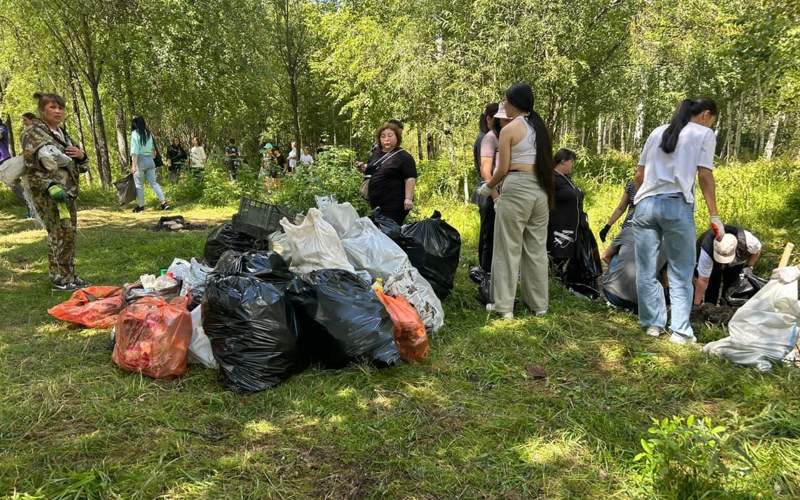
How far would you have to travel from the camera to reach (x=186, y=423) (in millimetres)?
2447

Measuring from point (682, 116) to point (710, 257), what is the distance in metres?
1.22

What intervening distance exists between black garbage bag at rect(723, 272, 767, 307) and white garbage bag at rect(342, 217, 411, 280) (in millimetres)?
2557

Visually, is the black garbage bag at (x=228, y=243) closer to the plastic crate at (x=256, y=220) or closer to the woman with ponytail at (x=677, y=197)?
the plastic crate at (x=256, y=220)

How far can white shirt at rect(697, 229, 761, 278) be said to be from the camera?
369 cm

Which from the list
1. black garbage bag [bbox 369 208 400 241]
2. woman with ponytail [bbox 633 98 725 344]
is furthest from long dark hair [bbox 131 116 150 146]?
woman with ponytail [bbox 633 98 725 344]

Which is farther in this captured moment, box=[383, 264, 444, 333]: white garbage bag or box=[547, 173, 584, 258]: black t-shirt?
box=[547, 173, 584, 258]: black t-shirt

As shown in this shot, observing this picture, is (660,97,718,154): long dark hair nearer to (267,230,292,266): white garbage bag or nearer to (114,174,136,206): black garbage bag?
(267,230,292,266): white garbage bag

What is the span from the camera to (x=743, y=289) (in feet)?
12.5

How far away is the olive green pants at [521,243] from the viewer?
364 centimetres

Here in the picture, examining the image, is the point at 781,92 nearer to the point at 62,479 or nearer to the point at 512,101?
the point at 512,101

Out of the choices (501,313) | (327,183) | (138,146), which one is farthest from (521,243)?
(138,146)

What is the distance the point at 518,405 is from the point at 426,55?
7.44 m

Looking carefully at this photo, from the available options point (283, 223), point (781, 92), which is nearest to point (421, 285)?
point (283, 223)

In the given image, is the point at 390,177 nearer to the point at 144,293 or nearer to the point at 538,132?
the point at 538,132
